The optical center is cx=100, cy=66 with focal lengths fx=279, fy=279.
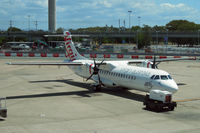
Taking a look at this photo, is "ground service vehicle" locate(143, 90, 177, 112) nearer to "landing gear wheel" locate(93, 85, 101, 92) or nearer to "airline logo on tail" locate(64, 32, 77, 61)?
"landing gear wheel" locate(93, 85, 101, 92)

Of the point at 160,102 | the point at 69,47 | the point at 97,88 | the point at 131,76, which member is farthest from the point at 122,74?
the point at 69,47

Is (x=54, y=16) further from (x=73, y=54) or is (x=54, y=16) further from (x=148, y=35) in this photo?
(x=73, y=54)

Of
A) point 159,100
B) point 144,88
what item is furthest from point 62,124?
point 144,88

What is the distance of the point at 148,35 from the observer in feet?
438

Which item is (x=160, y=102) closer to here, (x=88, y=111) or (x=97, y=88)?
(x=88, y=111)

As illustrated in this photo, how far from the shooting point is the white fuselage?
23.1 meters

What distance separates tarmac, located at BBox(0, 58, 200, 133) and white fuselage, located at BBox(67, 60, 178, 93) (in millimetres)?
1280

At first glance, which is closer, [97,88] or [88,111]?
[88,111]

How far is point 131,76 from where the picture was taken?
25781mm

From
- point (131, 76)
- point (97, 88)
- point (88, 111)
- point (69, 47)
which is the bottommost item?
point (88, 111)

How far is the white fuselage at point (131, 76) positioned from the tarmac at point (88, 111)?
1280 millimetres

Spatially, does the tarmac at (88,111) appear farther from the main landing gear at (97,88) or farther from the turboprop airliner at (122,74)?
the turboprop airliner at (122,74)

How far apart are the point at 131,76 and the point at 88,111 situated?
21.9ft

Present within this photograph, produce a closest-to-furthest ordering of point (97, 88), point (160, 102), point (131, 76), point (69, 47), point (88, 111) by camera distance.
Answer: point (88, 111), point (160, 102), point (131, 76), point (97, 88), point (69, 47)
